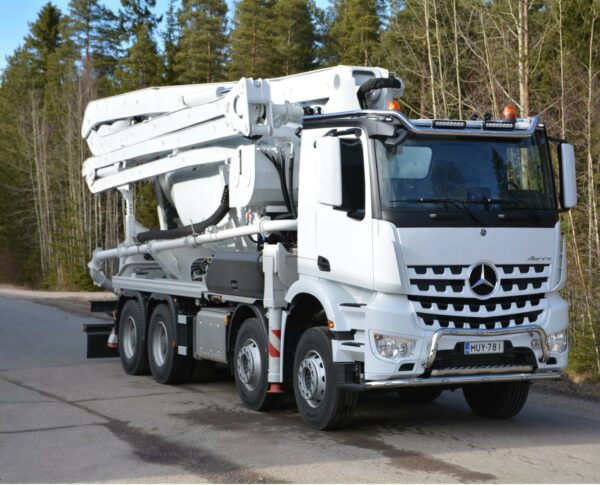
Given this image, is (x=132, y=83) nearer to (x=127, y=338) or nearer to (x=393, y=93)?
(x=127, y=338)

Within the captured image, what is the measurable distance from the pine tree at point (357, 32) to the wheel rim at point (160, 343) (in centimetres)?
3089

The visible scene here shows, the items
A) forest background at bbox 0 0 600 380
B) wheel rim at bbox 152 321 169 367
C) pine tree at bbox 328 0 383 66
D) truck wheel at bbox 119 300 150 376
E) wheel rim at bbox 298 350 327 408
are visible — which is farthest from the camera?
pine tree at bbox 328 0 383 66

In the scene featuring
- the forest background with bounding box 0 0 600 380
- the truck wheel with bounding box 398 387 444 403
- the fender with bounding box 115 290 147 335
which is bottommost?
the truck wheel with bounding box 398 387 444 403

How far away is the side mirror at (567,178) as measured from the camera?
30.2 ft

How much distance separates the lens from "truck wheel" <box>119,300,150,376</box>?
13.4 metres

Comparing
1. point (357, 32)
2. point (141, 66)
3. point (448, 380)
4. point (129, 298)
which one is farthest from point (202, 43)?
point (448, 380)

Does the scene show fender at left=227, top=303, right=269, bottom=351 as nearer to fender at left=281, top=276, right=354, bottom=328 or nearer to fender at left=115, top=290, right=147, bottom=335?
fender at left=281, top=276, right=354, bottom=328

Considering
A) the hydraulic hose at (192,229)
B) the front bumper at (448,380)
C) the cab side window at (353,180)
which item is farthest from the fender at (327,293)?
the hydraulic hose at (192,229)

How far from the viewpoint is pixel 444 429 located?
30.7ft

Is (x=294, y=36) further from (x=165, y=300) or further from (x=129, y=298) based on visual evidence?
(x=165, y=300)

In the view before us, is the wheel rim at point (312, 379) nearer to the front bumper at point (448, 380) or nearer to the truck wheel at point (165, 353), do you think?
the front bumper at point (448, 380)

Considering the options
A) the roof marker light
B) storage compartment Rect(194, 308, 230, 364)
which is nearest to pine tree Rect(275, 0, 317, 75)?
storage compartment Rect(194, 308, 230, 364)

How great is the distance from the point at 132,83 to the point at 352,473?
167ft

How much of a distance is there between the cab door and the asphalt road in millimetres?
1528
